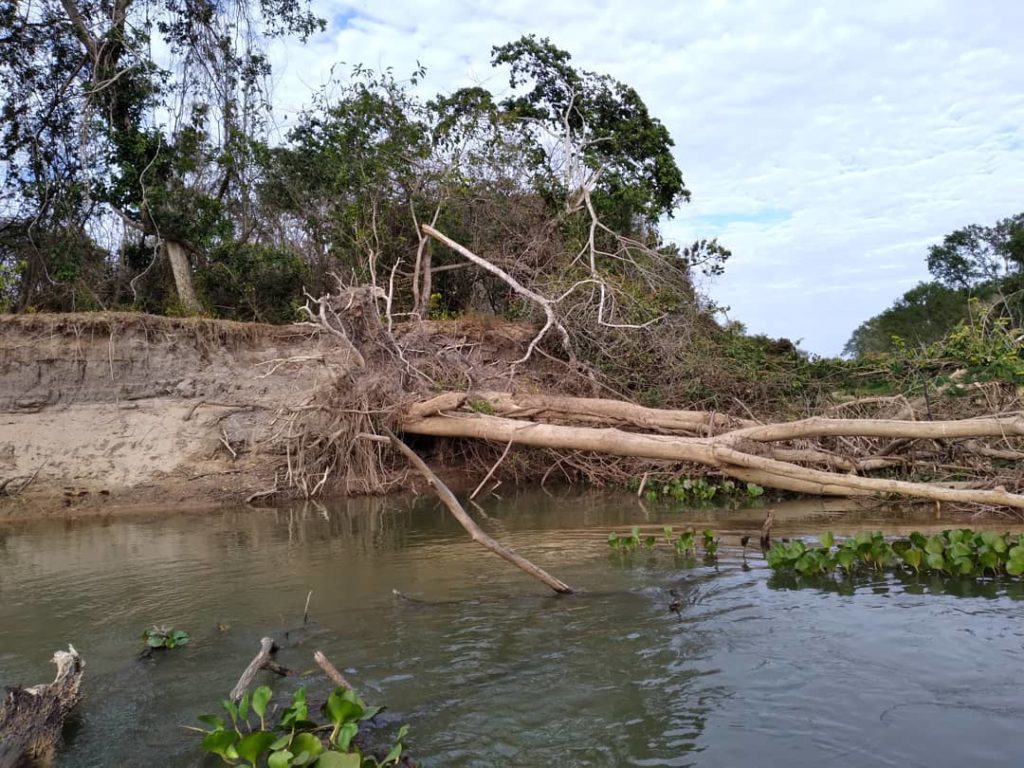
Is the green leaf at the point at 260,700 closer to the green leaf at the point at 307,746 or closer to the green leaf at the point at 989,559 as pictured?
the green leaf at the point at 307,746

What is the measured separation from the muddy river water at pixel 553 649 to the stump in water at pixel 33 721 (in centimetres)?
12

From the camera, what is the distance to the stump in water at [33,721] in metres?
3.54

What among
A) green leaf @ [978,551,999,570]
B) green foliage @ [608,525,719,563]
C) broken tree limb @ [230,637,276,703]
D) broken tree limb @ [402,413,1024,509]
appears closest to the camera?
broken tree limb @ [230,637,276,703]

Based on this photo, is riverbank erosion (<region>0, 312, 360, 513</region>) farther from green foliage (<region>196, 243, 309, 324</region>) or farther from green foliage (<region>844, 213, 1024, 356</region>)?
green foliage (<region>844, 213, 1024, 356</region>)

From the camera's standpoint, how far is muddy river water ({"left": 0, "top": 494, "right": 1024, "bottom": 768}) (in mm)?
3828

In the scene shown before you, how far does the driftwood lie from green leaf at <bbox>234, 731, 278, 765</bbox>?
20.5ft

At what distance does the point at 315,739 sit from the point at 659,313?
395 inches

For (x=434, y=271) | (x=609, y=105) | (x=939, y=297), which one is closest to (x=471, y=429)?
(x=434, y=271)

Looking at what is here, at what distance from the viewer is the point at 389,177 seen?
1449 cm

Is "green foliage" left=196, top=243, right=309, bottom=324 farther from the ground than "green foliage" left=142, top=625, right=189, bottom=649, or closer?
farther from the ground

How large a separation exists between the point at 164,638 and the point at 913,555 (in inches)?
210

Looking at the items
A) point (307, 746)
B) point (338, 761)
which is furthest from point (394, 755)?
point (307, 746)

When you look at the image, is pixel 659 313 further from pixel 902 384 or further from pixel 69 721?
pixel 69 721

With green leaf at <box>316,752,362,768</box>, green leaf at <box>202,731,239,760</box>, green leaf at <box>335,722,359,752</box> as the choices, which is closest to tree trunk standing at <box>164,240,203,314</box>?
green leaf at <box>202,731,239,760</box>
